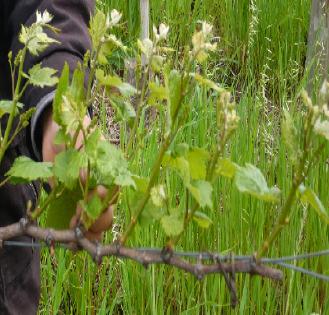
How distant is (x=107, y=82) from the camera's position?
65 centimetres

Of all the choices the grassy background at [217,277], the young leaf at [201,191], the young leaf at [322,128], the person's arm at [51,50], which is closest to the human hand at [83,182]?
the person's arm at [51,50]

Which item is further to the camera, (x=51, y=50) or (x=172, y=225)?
(x=51, y=50)

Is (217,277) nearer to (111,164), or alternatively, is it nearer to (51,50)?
(51,50)

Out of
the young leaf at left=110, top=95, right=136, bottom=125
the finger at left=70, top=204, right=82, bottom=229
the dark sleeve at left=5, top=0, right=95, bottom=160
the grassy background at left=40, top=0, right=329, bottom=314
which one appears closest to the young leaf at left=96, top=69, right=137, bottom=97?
the young leaf at left=110, top=95, right=136, bottom=125

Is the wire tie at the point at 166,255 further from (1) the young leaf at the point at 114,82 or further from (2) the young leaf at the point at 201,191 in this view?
(1) the young leaf at the point at 114,82

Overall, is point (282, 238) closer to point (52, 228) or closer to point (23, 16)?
point (23, 16)

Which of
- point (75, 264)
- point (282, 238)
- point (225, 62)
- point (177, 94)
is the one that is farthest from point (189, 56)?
point (225, 62)

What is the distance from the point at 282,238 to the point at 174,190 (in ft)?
1.08

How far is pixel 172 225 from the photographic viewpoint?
23.8 inches

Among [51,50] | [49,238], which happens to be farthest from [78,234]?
[51,50]

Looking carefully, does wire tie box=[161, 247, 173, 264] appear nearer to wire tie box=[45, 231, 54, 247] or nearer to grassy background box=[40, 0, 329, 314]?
wire tie box=[45, 231, 54, 247]

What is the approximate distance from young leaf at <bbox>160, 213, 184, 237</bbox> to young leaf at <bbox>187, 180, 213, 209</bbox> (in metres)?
0.03

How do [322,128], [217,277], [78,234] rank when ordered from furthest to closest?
[217,277] < [78,234] < [322,128]

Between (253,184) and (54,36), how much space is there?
0.52m
